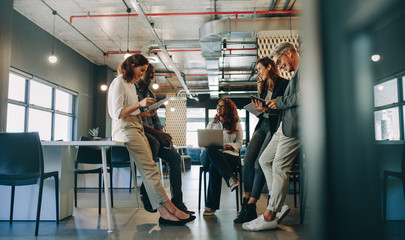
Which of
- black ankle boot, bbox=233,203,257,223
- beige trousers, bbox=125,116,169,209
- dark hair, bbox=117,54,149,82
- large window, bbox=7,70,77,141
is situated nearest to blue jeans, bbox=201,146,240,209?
black ankle boot, bbox=233,203,257,223

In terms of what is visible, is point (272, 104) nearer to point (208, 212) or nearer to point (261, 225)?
point (261, 225)

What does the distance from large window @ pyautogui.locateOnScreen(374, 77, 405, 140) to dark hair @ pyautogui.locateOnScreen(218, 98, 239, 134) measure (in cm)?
316

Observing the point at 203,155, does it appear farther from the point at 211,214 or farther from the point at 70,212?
the point at 70,212

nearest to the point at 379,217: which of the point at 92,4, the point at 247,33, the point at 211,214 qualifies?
the point at 211,214

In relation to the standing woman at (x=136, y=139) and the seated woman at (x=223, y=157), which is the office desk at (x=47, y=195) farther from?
the seated woman at (x=223, y=157)

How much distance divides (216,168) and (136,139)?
91cm

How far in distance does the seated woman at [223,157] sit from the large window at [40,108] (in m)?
4.68

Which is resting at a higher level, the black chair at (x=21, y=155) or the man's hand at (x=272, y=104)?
the man's hand at (x=272, y=104)

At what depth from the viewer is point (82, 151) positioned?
3.68 metres

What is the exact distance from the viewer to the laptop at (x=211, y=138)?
310 cm

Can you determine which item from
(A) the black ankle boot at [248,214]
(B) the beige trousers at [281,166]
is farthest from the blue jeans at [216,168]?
(B) the beige trousers at [281,166]

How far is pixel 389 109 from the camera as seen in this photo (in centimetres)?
23

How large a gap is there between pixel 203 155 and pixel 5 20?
313 cm

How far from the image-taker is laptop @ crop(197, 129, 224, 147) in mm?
3104
